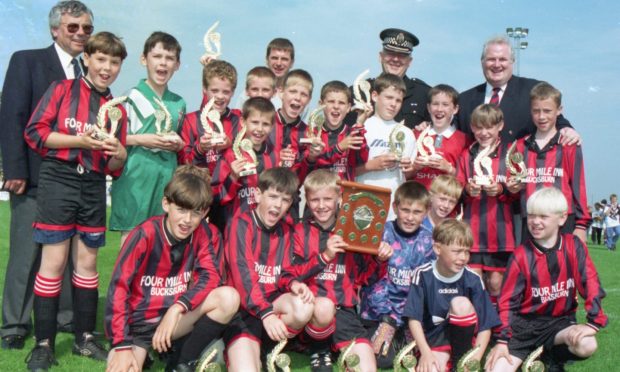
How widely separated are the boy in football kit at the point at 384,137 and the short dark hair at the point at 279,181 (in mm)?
1246

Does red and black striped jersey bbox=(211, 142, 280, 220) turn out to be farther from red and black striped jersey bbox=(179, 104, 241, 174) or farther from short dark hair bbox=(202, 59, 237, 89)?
short dark hair bbox=(202, 59, 237, 89)

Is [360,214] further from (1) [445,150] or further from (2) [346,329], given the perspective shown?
(1) [445,150]

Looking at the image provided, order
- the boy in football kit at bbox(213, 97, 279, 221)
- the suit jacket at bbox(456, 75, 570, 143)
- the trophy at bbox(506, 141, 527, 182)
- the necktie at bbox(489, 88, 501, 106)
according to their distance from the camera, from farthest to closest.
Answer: the necktie at bbox(489, 88, 501, 106) → the suit jacket at bbox(456, 75, 570, 143) → the trophy at bbox(506, 141, 527, 182) → the boy in football kit at bbox(213, 97, 279, 221)

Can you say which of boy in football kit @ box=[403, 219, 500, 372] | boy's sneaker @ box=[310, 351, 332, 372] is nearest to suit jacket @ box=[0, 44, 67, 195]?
boy's sneaker @ box=[310, 351, 332, 372]

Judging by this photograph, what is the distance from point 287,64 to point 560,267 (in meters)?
3.59

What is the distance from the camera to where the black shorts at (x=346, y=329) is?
471cm

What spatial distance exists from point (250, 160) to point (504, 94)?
294 centimetres

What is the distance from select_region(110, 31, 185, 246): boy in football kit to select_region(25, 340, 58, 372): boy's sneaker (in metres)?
1.06

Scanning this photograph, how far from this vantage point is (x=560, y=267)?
4738 mm

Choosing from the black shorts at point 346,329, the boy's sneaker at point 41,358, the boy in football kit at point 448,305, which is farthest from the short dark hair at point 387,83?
the boy's sneaker at point 41,358

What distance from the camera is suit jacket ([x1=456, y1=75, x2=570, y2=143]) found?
6.05m

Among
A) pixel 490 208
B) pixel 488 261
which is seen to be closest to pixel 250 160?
pixel 490 208

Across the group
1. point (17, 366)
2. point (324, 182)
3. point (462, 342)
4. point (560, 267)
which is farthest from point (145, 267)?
point (560, 267)

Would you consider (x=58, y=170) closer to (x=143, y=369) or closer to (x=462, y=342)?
(x=143, y=369)
